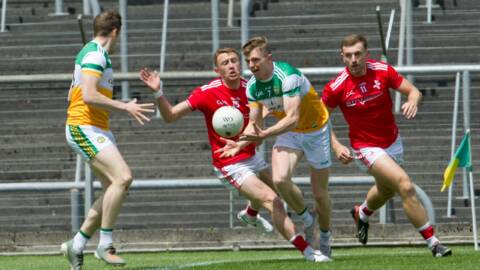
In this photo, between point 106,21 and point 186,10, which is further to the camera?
point 186,10

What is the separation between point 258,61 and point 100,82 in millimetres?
1438

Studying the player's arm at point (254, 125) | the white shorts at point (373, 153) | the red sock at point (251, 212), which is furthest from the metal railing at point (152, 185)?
the player's arm at point (254, 125)

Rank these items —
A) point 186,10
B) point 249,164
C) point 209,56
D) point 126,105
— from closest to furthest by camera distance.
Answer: point 126,105, point 249,164, point 209,56, point 186,10

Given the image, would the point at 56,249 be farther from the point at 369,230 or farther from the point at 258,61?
the point at 258,61

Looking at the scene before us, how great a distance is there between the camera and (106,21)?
14016 millimetres

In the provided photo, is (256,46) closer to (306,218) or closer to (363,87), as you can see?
(363,87)

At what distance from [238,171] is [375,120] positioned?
1.50m

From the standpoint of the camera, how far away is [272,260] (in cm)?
1473

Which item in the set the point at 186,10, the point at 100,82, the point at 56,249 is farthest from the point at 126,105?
the point at 186,10

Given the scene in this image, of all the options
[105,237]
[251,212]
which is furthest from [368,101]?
[105,237]

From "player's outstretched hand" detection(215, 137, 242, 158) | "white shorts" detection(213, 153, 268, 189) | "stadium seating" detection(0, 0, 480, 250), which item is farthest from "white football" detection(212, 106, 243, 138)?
"stadium seating" detection(0, 0, 480, 250)

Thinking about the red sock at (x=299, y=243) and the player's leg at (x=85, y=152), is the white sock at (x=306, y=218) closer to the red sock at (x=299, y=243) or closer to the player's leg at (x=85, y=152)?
the red sock at (x=299, y=243)

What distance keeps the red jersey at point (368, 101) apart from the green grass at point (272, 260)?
116 cm

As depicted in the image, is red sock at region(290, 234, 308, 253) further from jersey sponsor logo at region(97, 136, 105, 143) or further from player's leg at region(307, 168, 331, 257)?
jersey sponsor logo at region(97, 136, 105, 143)
